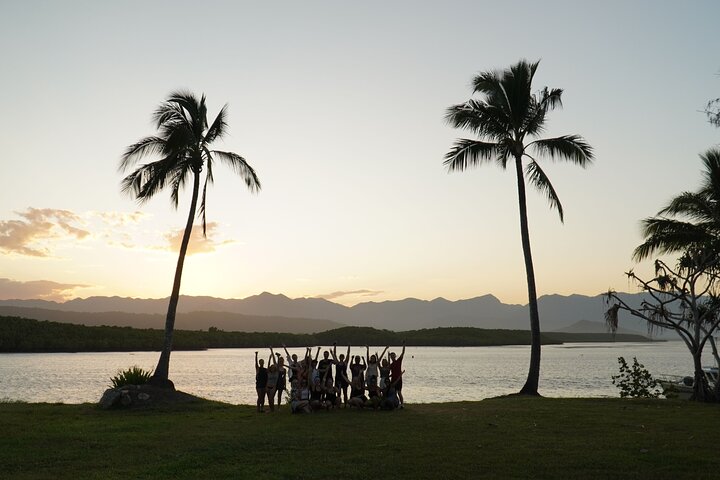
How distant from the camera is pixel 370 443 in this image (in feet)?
45.1

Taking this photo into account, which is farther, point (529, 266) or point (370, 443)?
point (529, 266)

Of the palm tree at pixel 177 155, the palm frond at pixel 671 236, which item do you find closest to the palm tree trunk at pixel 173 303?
the palm tree at pixel 177 155

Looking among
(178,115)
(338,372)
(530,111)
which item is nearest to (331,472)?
(338,372)

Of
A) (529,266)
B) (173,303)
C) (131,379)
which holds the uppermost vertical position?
(529,266)

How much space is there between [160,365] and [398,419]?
10772 mm

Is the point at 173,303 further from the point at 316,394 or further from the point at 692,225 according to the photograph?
the point at 692,225

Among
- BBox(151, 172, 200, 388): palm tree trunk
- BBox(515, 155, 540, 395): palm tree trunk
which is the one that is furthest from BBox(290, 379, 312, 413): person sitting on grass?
BBox(515, 155, 540, 395): palm tree trunk

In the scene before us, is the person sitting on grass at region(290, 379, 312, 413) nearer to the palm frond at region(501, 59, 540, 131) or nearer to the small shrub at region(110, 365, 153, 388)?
the small shrub at region(110, 365, 153, 388)

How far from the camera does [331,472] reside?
10.8 m

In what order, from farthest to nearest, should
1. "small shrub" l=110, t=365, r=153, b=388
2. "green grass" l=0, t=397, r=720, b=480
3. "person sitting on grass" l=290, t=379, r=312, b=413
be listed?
1. "small shrub" l=110, t=365, r=153, b=388
2. "person sitting on grass" l=290, t=379, r=312, b=413
3. "green grass" l=0, t=397, r=720, b=480

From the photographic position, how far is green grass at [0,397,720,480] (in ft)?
36.0

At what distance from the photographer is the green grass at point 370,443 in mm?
10961

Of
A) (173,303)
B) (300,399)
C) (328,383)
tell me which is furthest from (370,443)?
(173,303)

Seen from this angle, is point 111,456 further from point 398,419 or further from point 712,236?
point 712,236
